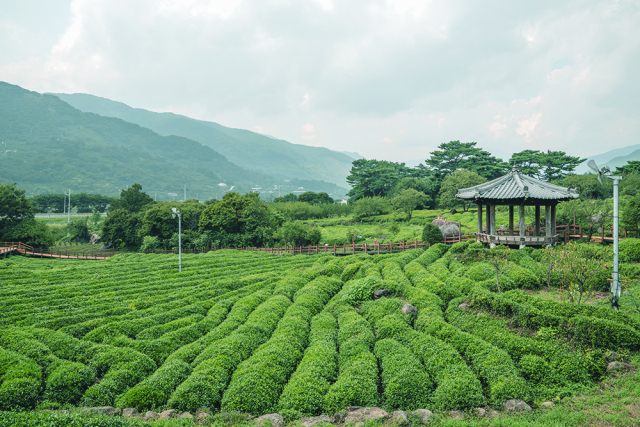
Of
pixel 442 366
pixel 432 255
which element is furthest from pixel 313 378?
pixel 432 255

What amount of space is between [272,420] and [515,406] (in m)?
6.85

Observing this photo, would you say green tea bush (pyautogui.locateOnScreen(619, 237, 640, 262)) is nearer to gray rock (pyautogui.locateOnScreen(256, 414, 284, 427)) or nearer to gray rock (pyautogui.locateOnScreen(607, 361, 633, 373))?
gray rock (pyautogui.locateOnScreen(607, 361, 633, 373))

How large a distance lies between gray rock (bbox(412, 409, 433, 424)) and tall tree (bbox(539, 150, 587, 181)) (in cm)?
7211

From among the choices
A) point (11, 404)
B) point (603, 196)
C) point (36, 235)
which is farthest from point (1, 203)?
point (603, 196)

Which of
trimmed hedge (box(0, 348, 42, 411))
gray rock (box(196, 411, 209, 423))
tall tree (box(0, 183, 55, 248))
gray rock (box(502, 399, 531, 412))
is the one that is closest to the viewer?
gray rock (box(502, 399, 531, 412))

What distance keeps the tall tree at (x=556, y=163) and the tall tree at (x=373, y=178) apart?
30.8 m

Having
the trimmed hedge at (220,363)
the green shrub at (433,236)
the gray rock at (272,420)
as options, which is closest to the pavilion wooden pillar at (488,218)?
the green shrub at (433,236)

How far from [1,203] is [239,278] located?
155 ft

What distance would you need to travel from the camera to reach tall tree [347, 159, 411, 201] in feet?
283

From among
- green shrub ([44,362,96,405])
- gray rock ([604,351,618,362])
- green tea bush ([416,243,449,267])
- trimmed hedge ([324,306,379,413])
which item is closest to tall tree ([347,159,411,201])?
Result: green tea bush ([416,243,449,267])

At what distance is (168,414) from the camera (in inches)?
415

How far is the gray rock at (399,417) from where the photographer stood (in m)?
9.48

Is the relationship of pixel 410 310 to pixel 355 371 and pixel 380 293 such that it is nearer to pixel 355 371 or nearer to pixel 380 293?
pixel 380 293

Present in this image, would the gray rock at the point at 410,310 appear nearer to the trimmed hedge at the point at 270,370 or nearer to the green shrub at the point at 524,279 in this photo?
the trimmed hedge at the point at 270,370
